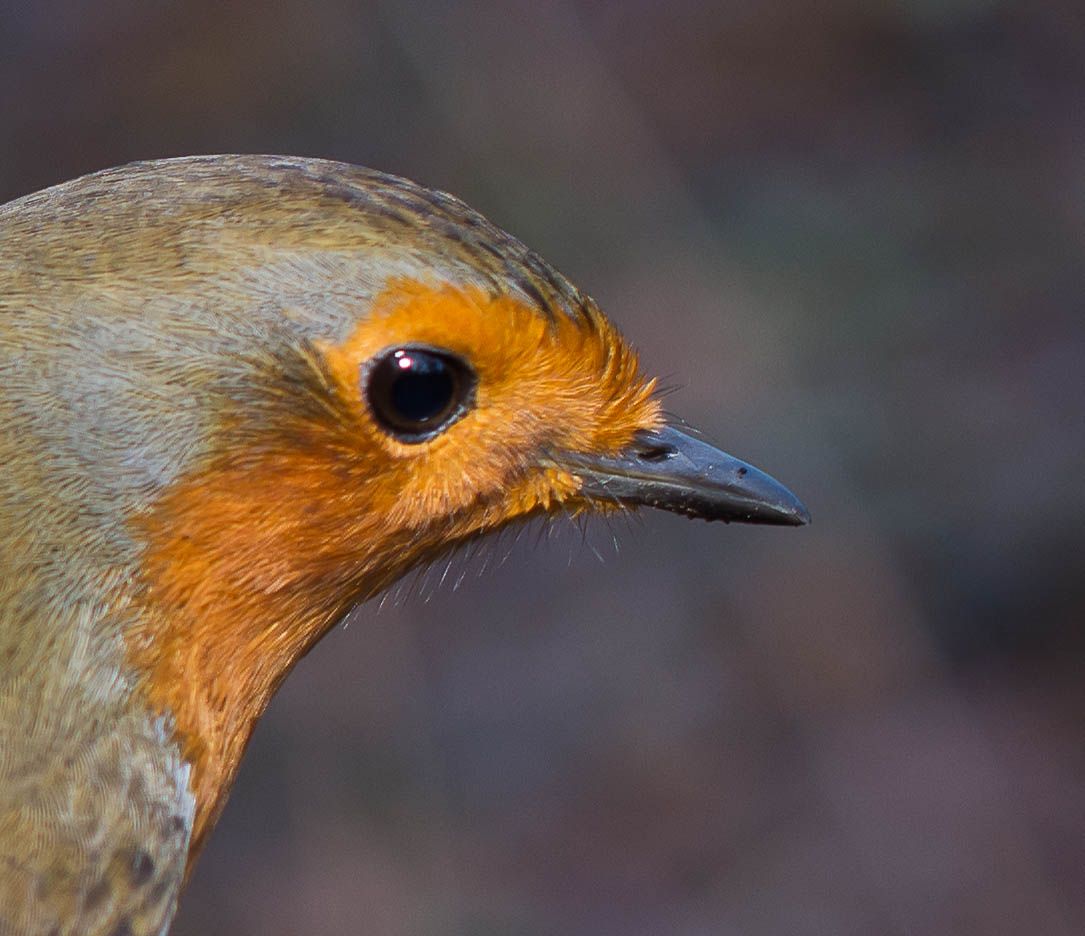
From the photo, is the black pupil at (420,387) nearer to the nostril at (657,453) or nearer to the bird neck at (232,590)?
the bird neck at (232,590)

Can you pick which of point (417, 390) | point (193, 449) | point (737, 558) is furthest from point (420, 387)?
point (737, 558)

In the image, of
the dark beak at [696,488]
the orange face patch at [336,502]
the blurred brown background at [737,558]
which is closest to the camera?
the orange face patch at [336,502]

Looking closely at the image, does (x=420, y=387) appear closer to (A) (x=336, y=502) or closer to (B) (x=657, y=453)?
(A) (x=336, y=502)

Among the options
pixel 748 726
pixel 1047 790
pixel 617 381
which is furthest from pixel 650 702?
→ pixel 617 381

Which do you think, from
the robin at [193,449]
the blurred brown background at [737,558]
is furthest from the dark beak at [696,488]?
the blurred brown background at [737,558]

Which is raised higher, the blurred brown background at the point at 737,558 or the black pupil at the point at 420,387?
the blurred brown background at the point at 737,558

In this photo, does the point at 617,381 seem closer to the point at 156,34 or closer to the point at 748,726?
the point at 748,726

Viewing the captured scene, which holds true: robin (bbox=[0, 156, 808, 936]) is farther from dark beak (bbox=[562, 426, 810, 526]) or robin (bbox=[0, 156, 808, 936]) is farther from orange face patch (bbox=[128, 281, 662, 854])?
dark beak (bbox=[562, 426, 810, 526])
